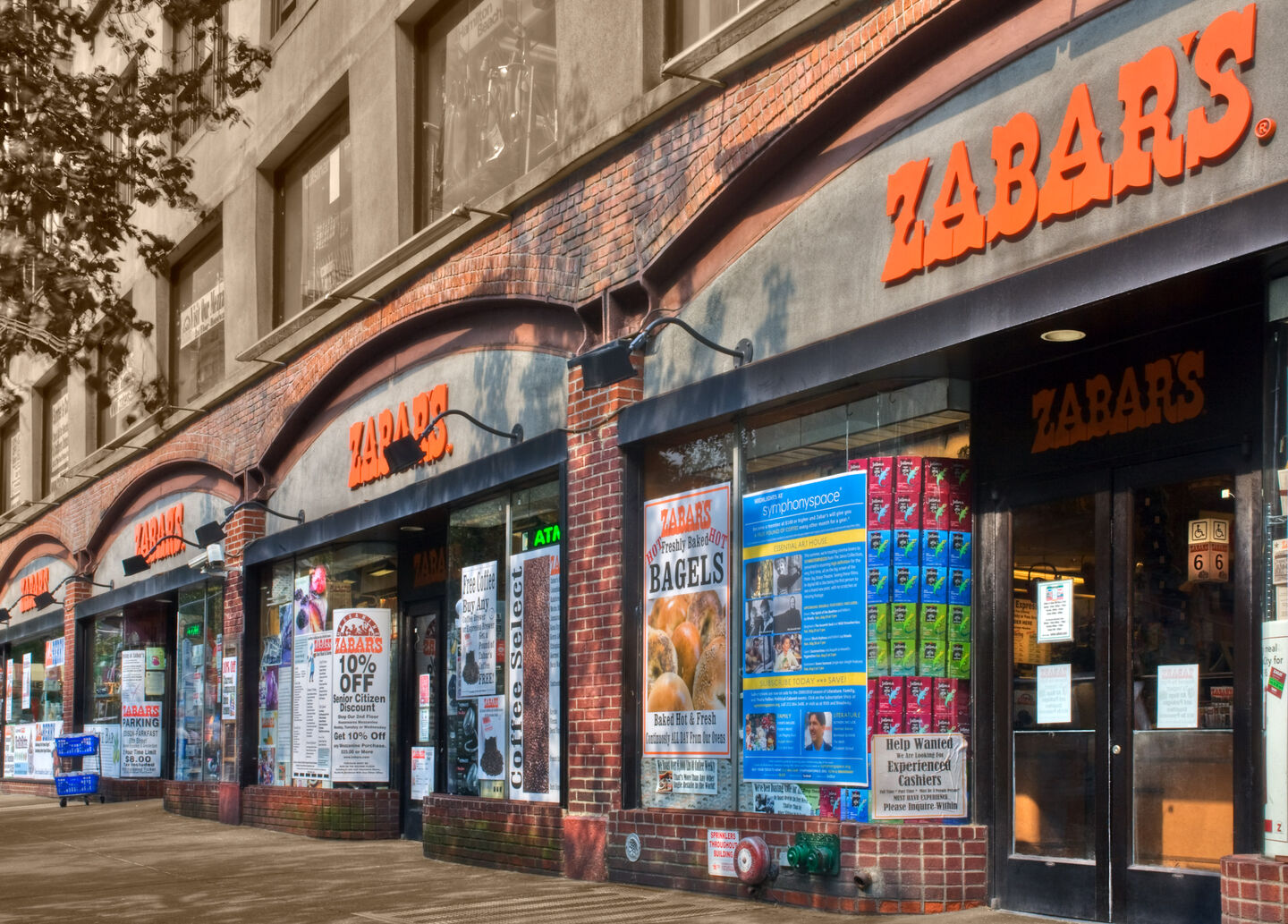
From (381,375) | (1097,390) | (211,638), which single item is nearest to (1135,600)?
(1097,390)

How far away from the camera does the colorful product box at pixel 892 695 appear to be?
29.8 feet

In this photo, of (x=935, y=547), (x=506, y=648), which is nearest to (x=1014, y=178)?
(x=935, y=547)

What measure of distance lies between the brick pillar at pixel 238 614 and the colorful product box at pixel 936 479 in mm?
11739

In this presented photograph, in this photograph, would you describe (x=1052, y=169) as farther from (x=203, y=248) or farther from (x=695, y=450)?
(x=203, y=248)

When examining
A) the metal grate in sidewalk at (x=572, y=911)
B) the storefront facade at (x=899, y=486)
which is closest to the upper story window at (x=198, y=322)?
the storefront facade at (x=899, y=486)

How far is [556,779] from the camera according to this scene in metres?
12.3

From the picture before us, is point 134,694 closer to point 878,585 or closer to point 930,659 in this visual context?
point 878,585

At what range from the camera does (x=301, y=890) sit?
445 inches

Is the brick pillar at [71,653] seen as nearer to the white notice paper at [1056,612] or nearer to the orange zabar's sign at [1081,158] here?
the orange zabar's sign at [1081,158]

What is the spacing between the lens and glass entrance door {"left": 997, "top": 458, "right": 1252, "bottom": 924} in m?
7.72

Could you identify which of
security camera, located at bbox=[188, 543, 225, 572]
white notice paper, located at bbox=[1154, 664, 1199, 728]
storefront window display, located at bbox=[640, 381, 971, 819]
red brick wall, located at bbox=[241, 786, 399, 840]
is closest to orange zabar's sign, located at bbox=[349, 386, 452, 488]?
red brick wall, located at bbox=[241, 786, 399, 840]

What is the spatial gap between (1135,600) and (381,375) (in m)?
9.68

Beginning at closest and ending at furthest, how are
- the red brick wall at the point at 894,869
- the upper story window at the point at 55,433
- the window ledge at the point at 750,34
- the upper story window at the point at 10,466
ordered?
the red brick wall at the point at 894,869 < the window ledge at the point at 750,34 < the upper story window at the point at 55,433 < the upper story window at the point at 10,466

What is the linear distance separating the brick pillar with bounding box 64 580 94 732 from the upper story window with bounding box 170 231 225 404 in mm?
5791
